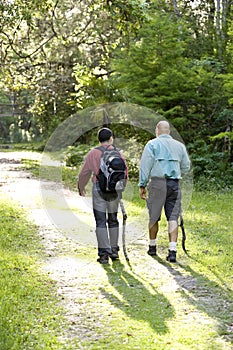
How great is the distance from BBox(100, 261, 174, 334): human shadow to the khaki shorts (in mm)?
1060

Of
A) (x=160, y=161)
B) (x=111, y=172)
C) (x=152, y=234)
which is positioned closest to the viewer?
(x=111, y=172)

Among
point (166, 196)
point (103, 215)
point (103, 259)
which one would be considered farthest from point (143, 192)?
point (103, 259)

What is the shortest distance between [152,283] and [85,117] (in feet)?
57.2

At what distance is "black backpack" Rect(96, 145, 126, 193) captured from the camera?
745cm

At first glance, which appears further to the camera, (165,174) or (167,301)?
(165,174)

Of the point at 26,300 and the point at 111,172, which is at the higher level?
the point at 111,172

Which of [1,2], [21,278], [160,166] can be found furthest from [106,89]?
[21,278]

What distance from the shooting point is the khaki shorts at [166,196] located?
7.62 meters

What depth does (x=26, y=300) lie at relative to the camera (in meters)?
5.89

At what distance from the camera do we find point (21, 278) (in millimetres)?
6703

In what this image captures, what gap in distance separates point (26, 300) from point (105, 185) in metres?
2.18

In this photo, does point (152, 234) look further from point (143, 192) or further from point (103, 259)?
point (103, 259)

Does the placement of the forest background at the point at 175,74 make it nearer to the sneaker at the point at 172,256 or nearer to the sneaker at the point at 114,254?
the sneaker at the point at 114,254

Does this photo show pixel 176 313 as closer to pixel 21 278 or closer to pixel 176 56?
pixel 21 278
